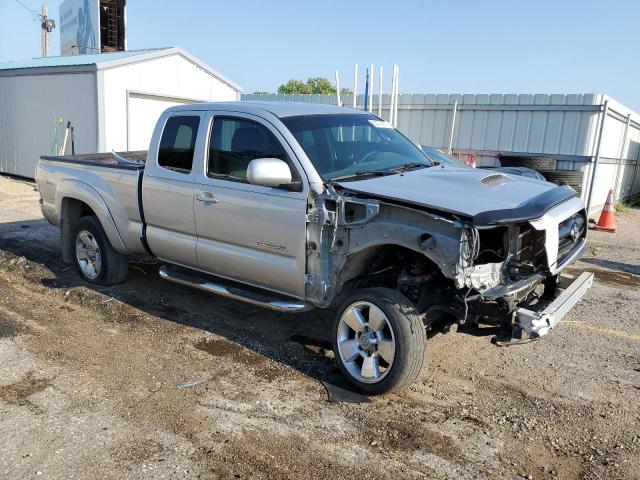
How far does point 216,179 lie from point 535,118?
12.2 meters

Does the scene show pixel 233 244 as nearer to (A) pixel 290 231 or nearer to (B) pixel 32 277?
(A) pixel 290 231

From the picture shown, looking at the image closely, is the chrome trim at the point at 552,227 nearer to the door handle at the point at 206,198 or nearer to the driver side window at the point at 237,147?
the driver side window at the point at 237,147

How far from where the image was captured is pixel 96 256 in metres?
6.65

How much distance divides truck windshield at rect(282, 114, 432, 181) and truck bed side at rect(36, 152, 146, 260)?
1.97 meters

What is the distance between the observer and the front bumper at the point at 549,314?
3.78 m

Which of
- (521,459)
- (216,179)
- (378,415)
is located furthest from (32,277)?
(521,459)

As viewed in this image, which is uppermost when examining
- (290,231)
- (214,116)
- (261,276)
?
(214,116)

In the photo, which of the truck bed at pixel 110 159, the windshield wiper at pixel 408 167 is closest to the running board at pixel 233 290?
the truck bed at pixel 110 159

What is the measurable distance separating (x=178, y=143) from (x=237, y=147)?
780 mm

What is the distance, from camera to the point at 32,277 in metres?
6.95

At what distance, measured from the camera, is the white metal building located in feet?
44.0

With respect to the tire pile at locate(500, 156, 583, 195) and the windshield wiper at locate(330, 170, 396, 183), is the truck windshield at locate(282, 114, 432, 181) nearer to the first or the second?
the windshield wiper at locate(330, 170, 396, 183)

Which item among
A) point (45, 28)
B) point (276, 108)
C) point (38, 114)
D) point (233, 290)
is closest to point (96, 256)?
point (233, 290)

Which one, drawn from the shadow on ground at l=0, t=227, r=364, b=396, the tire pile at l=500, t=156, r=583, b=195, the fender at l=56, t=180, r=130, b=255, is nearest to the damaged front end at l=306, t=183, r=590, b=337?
the shadow on ground at l=0, t=227, r=364, b=396
